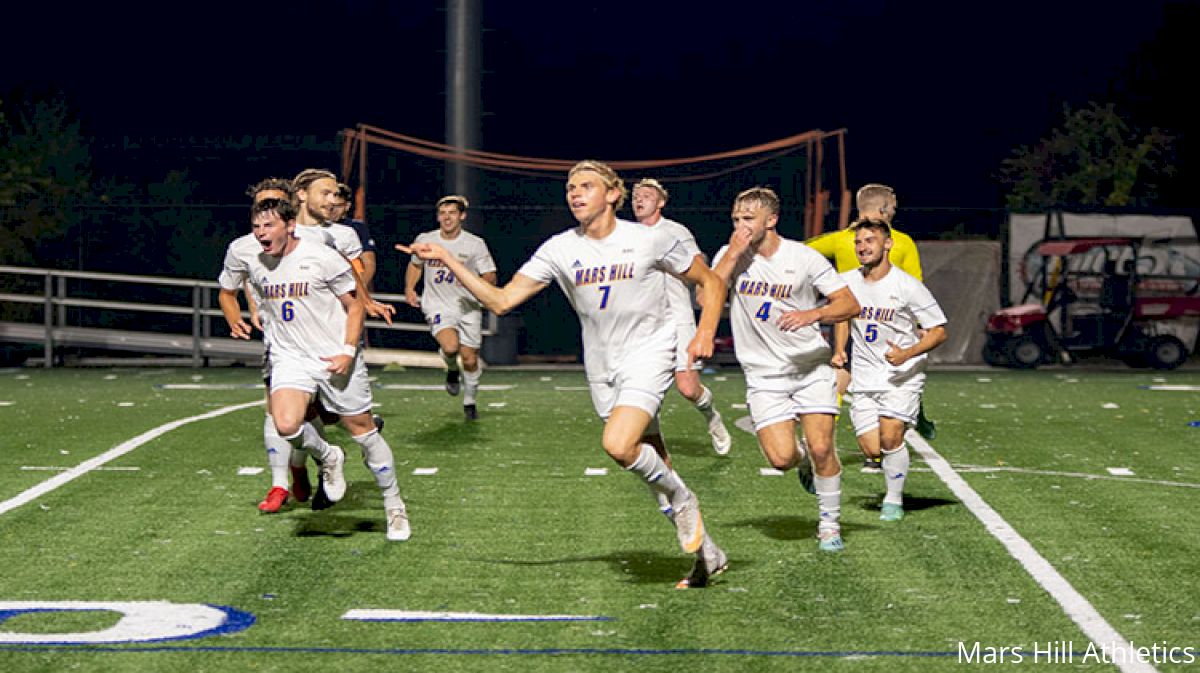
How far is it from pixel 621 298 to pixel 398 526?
6.92 ft

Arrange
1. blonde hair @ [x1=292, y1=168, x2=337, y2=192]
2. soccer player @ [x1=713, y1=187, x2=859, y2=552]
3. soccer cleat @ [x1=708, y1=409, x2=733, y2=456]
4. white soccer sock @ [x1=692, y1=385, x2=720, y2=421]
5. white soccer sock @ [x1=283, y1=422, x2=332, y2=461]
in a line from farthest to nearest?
1. soccer cleat @ [x1=708, y1=409, x2=733, y2=456]
2. white soccer sock @ [x1=692, y1=385, x2=720, y2=421]
3. blonde hair @ [x1=292, y1=168, x2=337, y2=192]
4. white soccer sock @ [x1=283, y1=422, x2=332, y2=461]
5. soccer player @ [x1=713, y1=187, x2=859, y2=552]

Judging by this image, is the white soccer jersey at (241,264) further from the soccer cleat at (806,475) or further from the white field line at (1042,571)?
Answer: the white field line at (1042,571)

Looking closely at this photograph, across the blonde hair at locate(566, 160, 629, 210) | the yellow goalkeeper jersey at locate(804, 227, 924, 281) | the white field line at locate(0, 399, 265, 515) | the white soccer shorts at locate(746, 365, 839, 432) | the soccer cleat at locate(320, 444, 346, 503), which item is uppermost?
the blonde hair at locate(566, 160, 629, 210)

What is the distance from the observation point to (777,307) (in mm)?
10453

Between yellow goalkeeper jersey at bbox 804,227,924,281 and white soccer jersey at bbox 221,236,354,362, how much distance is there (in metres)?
3.49

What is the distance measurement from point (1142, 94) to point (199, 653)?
109 ft

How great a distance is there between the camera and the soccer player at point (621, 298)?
29.5 ft

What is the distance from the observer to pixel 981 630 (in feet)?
25.8

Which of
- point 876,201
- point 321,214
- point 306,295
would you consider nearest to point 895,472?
point 876,201

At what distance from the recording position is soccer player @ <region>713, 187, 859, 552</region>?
10.2m

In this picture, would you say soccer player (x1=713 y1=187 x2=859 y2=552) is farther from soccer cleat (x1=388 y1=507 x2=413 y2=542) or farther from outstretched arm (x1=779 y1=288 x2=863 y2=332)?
soccer cleat (x1=388 y1=507 x2=413 y2=542)

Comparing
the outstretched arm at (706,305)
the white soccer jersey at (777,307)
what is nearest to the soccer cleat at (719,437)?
the white soccer jersey at (777,307)

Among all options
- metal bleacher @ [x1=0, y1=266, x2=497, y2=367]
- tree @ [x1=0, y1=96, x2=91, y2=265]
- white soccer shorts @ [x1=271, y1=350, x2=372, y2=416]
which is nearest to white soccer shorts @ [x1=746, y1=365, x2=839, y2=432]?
white soccer shorts @ [x1=271, y1=350, x2=372, y2=416]

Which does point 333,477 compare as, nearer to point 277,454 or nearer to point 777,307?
point 277,454
